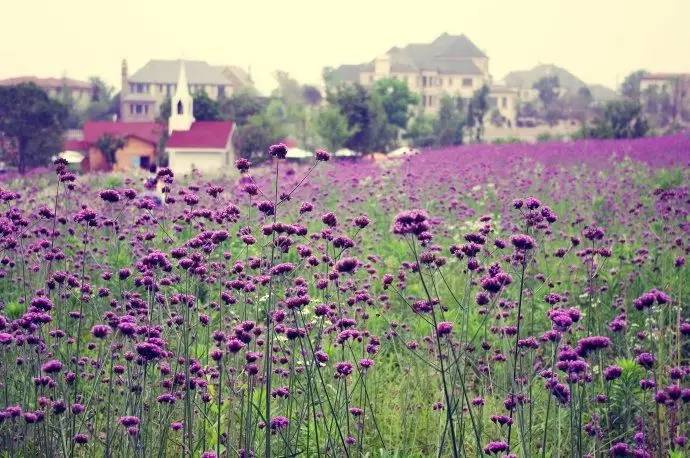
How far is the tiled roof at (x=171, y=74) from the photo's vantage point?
117375mm

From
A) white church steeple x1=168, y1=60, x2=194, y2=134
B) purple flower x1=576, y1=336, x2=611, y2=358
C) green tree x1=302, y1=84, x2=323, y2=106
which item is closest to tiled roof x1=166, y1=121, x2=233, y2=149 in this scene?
white church steeple x1=168, y1=60, x2=194, y2=134

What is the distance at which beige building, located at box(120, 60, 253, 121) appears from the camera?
366 feet

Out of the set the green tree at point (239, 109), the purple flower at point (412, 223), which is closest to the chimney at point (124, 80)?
the green tree at point (239, 109)

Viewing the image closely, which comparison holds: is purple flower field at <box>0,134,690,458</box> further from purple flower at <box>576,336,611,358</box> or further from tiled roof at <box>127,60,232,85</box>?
tiled roof at <box>127,60,232,85</box>

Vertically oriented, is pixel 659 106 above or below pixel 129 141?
above

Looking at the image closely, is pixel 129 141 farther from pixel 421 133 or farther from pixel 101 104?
pixel 101 104

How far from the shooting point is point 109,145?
178ft

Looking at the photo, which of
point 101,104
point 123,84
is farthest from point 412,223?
point 123,84

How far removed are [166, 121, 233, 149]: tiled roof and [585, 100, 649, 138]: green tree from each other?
21312 mm

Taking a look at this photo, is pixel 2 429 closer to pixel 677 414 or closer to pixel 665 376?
pixel 677 414

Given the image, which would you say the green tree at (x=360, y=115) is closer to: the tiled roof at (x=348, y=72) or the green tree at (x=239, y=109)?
the green tree at (x=239, y=109)

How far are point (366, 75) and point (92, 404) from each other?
12366 cm

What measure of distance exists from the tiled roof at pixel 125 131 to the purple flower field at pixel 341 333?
46.7 metres

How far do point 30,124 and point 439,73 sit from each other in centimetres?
8949
